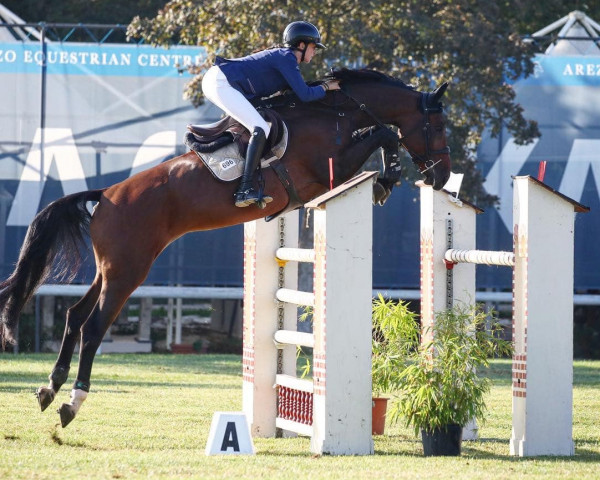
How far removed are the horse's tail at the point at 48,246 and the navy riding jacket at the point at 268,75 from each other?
1.09 meters

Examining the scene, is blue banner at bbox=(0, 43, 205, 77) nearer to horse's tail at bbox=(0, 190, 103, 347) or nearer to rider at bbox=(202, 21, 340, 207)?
horse's tail at bbox=(0, 190, 103, 347)

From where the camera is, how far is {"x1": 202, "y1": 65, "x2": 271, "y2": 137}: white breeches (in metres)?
6.68

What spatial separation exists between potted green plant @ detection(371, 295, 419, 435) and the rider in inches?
40.0

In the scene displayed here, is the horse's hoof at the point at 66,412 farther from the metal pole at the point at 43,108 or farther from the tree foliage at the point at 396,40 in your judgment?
the metal pole at the point at 43,108

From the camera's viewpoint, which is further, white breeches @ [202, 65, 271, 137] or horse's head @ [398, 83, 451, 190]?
horse's head @ [398, 83, 451, 190]

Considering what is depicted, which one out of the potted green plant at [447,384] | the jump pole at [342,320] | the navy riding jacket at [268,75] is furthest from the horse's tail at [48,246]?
the potted green plant at [447,384]

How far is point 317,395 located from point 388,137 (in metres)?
1.59

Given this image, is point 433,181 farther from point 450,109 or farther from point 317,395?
point 450,109

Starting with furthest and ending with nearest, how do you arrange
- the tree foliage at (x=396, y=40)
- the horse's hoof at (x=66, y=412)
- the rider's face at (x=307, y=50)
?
1. the tree foliage at (x=396, y=40)
2. the rider's face at (x=307, y=50)
3. the horse's hoof at (x=66, y=412)

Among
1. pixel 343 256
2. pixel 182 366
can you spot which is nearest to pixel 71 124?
pixel 182 366

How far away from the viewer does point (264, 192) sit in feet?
22.1

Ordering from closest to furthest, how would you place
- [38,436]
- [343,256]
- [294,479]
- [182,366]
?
[294,479]
[343,256]
[38,436]
[182,366]

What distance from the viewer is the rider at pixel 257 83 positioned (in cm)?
663

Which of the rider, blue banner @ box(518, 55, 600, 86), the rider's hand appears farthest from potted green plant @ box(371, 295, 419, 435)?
blue banner @ box(518, 55, 600, 86)
